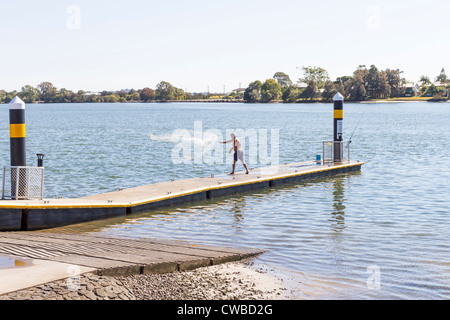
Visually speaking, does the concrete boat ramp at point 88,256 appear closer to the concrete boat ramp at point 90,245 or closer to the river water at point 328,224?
the concrete boat ramp at point 90,245

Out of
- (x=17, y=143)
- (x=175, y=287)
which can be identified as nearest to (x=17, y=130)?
(x=17, y=143)

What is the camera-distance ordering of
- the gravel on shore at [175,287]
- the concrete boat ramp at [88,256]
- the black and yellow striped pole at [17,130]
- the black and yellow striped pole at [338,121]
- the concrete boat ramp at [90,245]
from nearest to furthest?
the gravel on shore at [175,287] → the concrete boat ramp at [88,256] → the concrete boat ramp at [90,245] → the black and yellow striped pole at [17,130] → the black and yellow striped pole at [338,121]

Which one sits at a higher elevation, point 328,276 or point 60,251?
point 60,251

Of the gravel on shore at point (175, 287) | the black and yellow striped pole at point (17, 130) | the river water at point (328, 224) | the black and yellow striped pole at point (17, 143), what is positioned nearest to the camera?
the gravel on shore at point (175, 287)

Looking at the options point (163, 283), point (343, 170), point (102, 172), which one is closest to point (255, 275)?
point (163, 283)

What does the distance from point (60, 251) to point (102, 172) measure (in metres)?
19.4

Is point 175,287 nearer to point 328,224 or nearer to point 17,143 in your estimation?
point 17,143

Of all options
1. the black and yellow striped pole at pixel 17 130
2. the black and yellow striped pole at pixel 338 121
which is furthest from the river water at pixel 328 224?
the black and yellow striped pole at pixel 17 130

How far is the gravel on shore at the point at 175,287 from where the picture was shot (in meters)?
7.50

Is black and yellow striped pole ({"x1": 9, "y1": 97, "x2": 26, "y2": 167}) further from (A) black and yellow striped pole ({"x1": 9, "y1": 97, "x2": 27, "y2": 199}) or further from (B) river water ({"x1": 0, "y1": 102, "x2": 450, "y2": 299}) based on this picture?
(B) river water ({"x1": 0, "y1": 102, "x2": 450, "y2": 299})

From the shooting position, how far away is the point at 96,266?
870cm

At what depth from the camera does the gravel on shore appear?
7496 millimetres

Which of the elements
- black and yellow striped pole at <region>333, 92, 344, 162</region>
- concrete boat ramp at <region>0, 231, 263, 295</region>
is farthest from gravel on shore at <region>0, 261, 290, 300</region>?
black and yellow striped pole at <region>333, 92, 344, 162</region>

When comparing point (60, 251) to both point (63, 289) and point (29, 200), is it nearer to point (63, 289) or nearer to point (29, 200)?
point (63, 289)
